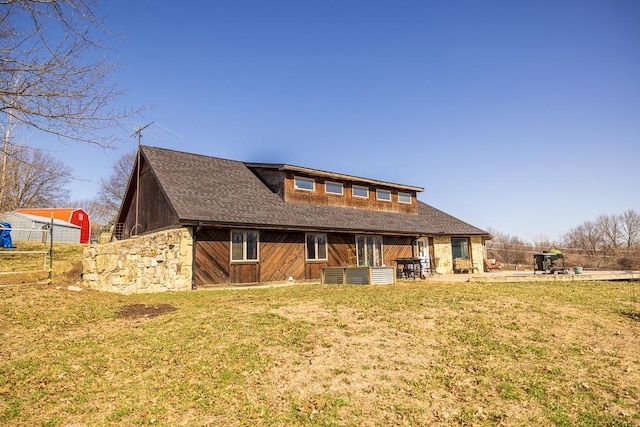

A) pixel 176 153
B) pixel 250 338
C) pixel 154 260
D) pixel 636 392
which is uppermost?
pixel 176 153

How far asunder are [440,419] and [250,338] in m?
4.17

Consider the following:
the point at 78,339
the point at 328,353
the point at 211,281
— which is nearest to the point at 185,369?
the point at 328,353

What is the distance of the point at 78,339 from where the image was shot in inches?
305

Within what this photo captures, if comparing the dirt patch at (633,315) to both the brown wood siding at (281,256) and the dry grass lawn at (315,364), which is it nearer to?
→ the dry grass lawn at (315,364)

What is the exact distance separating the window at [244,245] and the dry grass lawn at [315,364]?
582 cm

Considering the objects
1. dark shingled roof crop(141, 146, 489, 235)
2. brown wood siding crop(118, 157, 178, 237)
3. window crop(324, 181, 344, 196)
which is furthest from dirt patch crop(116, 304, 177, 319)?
window crop(324, 181, 344, 196)

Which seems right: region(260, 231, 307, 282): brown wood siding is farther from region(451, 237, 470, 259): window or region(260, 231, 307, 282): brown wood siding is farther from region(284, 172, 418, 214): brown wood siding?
region(451, 237, 470, 259): window

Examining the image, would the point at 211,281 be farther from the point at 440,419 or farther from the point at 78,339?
the point at 440,419

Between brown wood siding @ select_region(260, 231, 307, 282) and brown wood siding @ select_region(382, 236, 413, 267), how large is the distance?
21.2 feet

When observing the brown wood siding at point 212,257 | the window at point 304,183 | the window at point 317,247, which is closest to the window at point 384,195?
the window at point 304,183

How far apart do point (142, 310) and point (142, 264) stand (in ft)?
14.3

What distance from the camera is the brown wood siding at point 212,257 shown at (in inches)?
620

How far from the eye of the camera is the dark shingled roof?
16.6m

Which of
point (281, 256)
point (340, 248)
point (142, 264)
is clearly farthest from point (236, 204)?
point (340, 248)
